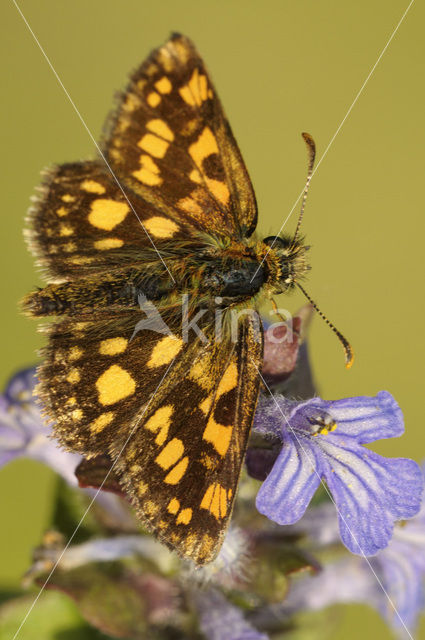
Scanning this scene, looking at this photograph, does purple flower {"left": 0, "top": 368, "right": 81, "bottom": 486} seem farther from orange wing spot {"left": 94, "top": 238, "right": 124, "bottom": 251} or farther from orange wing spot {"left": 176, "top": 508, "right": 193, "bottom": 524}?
orange wing spot {"left": 176, "top": 508, "right": 193, "bottom": 524}

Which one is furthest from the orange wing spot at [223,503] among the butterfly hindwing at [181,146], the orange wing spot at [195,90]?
the orange wing spot at [195,90]

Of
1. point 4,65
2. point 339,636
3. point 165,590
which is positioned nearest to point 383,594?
point 165,590

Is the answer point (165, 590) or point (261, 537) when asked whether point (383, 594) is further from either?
point (165, 590)

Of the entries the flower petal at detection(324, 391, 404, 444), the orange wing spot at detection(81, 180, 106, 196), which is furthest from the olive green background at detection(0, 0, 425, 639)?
the flower petal at detection(324, 391, 404, 444)

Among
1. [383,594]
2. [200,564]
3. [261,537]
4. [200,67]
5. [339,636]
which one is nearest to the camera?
[200,564]

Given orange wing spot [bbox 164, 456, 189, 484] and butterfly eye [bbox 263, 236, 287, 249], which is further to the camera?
butterfly eye [bbox 263, 236, 287, 249]

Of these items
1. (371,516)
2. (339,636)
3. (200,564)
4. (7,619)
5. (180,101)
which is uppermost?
(180,101)

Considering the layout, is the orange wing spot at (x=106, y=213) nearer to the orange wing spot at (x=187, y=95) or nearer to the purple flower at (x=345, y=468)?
the orange wing spot at (x=187, y=95)

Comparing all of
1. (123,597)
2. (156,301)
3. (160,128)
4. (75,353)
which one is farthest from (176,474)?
(160,128)
